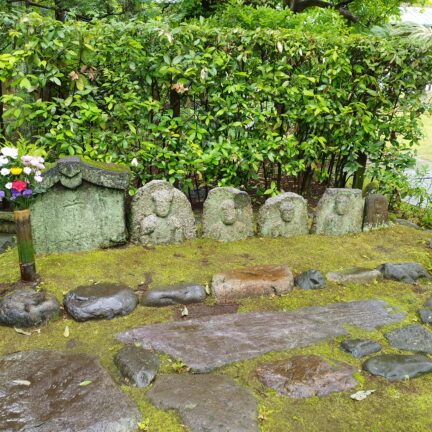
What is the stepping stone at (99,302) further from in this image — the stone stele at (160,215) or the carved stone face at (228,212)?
the carved stone face at (228,212)

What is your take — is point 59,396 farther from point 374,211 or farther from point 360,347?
point 374,211

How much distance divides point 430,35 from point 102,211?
4818 millimetres

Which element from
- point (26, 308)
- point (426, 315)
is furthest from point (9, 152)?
point (426, 315)

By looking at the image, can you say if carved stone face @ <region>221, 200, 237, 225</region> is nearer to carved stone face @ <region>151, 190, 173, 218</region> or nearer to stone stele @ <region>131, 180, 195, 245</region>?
stone stele @ <region>131, 180, 195, 245</region>

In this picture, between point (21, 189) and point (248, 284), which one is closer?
point (21, 189)

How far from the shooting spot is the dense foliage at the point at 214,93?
4832 millimetres

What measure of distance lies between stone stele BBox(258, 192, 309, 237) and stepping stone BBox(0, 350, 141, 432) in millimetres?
2572

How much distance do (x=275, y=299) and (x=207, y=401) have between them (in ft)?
4.84

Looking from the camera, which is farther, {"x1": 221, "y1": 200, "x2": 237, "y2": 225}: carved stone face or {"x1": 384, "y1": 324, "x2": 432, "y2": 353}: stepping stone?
{"x1": 221, "y1": 200, "x2": 237, "y2": 225}: carved stone face

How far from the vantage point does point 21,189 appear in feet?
11.8

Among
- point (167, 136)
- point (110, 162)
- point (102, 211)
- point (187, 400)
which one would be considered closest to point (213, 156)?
point (167, 136)

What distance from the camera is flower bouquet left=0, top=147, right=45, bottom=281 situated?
11.8 ft

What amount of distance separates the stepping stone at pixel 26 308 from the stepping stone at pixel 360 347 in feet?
7.10

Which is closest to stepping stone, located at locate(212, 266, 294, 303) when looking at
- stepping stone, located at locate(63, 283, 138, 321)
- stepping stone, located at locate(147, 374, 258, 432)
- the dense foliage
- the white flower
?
stepping stone, located at locate(63, 283, 138, 321)
